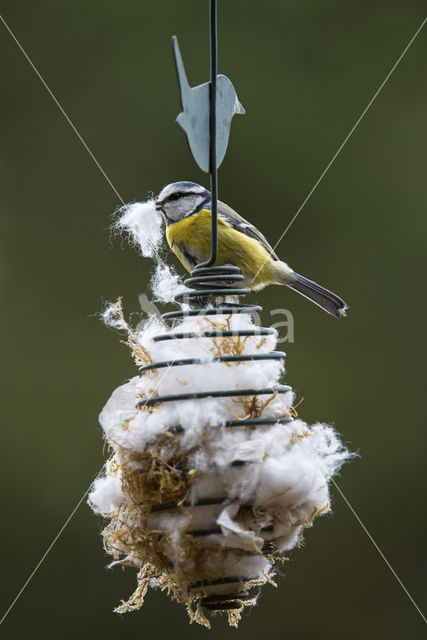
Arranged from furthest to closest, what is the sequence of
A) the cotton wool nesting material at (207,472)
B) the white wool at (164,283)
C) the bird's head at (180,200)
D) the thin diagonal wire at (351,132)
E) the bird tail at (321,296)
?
the thin diagonal wire at (351,132), the bird tail at (321,296), the bird's head at (180,200), the white wool at (164,283), the cotton wool nesting material at (207,472)

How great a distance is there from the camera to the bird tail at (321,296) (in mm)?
1564

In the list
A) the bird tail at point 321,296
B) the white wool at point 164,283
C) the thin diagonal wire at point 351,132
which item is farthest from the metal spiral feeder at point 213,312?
the thin diagonal wire at point 351,132

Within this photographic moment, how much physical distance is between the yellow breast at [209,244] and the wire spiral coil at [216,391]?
Result: 0.35 meters

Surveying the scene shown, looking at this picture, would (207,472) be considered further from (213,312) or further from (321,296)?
(321,296)

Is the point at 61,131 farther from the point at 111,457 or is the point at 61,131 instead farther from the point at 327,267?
the point at 111,457

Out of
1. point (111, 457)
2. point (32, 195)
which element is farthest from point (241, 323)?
point (32, 195)

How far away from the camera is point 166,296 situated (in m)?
1.15

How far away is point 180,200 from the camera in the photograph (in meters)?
1.35

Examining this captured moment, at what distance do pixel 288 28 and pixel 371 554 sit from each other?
1674 millimetres

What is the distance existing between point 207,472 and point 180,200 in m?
0.59

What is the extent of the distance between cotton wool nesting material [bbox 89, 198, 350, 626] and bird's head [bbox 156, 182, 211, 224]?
378mm

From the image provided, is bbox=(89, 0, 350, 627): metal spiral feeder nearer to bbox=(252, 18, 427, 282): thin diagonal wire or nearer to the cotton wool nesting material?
the cotton wool nesting material

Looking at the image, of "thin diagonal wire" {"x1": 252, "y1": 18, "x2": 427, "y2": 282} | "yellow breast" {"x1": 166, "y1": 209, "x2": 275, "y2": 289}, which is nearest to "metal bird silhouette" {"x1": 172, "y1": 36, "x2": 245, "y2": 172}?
"yellow breast" {"x1": 166, "y1": 209, "x2": 275, "y2": 289}

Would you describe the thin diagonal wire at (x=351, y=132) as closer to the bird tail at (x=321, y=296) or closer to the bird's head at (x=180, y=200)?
the bird tail at (x=321, y=296)
